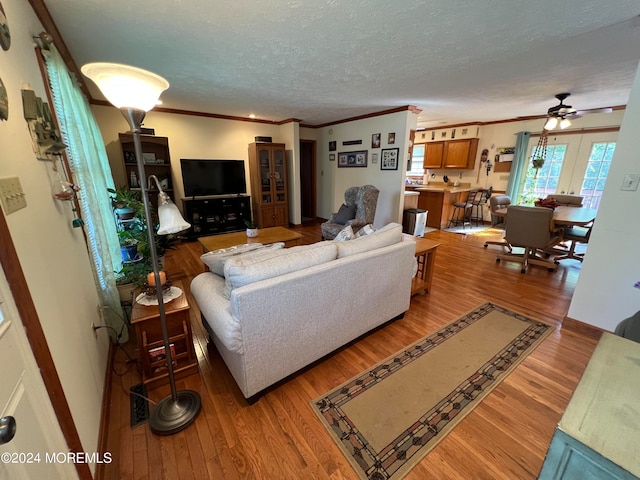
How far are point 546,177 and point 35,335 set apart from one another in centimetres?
758

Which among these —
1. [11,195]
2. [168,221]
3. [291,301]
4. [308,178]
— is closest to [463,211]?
[308,178]

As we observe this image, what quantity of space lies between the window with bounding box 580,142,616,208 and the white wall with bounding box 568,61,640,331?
4177 millimetres

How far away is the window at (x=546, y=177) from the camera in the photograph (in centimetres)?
529

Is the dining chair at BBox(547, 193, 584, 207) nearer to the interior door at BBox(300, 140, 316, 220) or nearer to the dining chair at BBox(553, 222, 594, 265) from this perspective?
the dining chair at BBox(553, 222, 594, 265)

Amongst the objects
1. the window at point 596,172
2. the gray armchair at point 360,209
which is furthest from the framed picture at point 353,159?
the window at point 596,172

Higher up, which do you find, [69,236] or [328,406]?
[69,236]

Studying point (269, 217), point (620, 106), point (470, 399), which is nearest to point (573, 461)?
point (470, 399)

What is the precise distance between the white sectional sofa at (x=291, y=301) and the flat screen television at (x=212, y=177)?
3443mm

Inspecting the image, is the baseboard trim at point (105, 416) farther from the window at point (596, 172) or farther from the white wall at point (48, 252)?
the window at point (596, 172)

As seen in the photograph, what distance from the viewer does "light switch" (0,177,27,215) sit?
809 millimetres

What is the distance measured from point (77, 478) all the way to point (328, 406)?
43.8 inches

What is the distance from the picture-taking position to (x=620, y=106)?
14.4ft

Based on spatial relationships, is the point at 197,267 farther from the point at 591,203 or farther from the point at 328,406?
the point at 591,203

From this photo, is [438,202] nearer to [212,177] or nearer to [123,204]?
[212,177]
